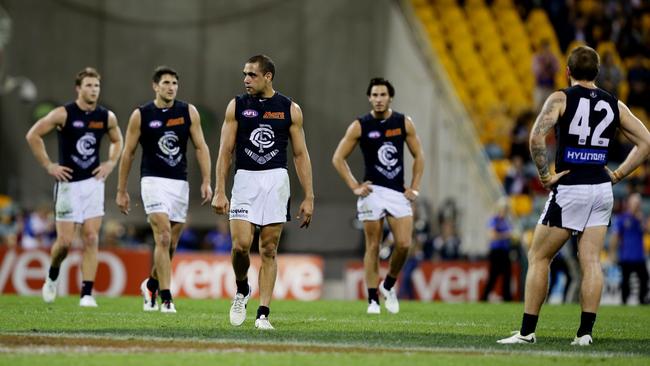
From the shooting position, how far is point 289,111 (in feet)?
38.0

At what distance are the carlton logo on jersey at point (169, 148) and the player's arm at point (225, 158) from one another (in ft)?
10.4

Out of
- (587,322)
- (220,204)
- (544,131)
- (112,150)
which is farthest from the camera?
(112,150)

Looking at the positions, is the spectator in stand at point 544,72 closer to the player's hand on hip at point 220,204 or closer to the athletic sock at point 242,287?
the athletic sock at point 242,287

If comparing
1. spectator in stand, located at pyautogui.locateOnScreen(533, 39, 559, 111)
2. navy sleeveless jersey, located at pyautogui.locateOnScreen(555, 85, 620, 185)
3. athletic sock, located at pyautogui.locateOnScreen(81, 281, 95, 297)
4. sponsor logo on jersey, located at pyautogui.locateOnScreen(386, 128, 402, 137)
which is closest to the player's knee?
navy sleeveless jersey, located at pyautogui.locateOnScreen(555, 85, 620, 185)

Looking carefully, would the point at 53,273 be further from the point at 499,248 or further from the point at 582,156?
the point at 499,248

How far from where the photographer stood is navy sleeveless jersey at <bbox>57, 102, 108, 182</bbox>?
15.6 meters

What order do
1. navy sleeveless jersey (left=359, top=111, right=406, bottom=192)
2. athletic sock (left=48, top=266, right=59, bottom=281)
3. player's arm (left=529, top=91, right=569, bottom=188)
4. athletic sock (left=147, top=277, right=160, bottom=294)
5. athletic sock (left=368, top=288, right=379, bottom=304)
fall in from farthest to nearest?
1. athletic sock (left=48, top=266, right=59, bottom=281)
2. navy sleeveless jersey (left=359, top=111, right=406, bottom=192)
3. athletic sock (left=368, top=288, right=379, bottom=304)
4. athletic sock (left=147, top=277, right=160, bottom=294)
5. player's arm (left=529, top=91, right=569, bottom=188)

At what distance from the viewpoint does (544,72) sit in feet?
97.9

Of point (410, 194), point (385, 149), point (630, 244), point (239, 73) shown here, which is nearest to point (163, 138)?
point (385, 149)

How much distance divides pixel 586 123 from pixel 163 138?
5783mm

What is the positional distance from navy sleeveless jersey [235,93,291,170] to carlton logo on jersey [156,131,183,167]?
3.13 metres

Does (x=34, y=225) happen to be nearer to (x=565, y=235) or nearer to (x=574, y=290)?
(x=574, y=290)

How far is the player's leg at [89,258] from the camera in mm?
15469

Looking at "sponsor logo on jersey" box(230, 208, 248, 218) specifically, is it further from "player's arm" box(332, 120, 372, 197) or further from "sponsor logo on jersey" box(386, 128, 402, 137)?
"sponsor logo on jersey" box(386, 128, 402, 137)
